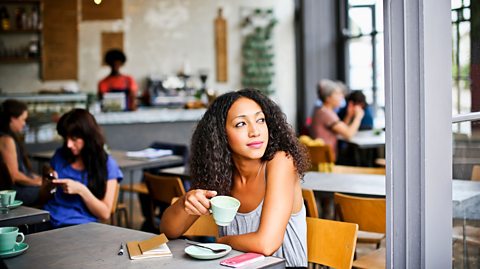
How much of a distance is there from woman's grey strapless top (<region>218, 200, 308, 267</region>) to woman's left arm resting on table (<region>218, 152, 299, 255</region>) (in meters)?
0.11

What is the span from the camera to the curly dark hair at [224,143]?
265 cm

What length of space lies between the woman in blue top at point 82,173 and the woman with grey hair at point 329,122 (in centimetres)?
341

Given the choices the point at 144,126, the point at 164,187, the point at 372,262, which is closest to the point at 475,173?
the point at 372,262

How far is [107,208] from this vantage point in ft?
12.2

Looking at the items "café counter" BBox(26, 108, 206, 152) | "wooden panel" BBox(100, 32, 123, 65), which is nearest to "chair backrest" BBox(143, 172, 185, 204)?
"café counter" BBox(26, 108, 206, 152)

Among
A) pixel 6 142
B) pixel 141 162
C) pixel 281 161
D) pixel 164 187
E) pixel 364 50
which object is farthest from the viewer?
pixel 364 50

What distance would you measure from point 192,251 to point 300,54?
8462mm

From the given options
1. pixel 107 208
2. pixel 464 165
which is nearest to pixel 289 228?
pixel 464 165

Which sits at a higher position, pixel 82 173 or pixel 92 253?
pixel 82 173

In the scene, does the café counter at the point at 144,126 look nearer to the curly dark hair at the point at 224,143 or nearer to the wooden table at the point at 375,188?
the wooden table at the point at 375,188

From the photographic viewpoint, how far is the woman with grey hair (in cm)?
682

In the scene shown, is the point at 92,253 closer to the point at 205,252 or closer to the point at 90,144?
the point at 205,252

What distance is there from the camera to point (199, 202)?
7.80 ft

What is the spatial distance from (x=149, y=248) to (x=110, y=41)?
812 centimetres
